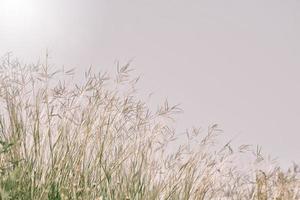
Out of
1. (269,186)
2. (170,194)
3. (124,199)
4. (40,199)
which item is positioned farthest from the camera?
(269,186)

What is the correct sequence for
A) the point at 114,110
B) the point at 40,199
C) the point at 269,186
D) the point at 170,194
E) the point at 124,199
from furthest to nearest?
the point at 269,186 → the point at 114,110 → the point at 170,194 → the point at 124,199 → the point at 40,199

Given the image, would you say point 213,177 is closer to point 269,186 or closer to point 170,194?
point 170,194

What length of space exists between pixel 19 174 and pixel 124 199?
52 cm

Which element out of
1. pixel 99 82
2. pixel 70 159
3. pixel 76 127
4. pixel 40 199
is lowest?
pixel 40 199

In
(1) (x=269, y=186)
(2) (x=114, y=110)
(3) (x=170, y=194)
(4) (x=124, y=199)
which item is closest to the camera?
(4) (x=124, y=199)

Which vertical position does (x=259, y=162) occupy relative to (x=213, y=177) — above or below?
above

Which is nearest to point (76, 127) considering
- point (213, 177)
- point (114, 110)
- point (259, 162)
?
point (114, 110)

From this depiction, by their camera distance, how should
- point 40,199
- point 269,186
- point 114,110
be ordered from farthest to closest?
point 269,186
point 114,110
point 40,199

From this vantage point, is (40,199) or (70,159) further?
(70,159)

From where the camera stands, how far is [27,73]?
3225mm

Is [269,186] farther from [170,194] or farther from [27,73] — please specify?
[27,73]

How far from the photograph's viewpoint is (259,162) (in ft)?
11.8

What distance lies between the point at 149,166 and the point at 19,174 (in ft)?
2.67

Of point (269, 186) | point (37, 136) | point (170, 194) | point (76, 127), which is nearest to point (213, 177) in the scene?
point (170, 194)
